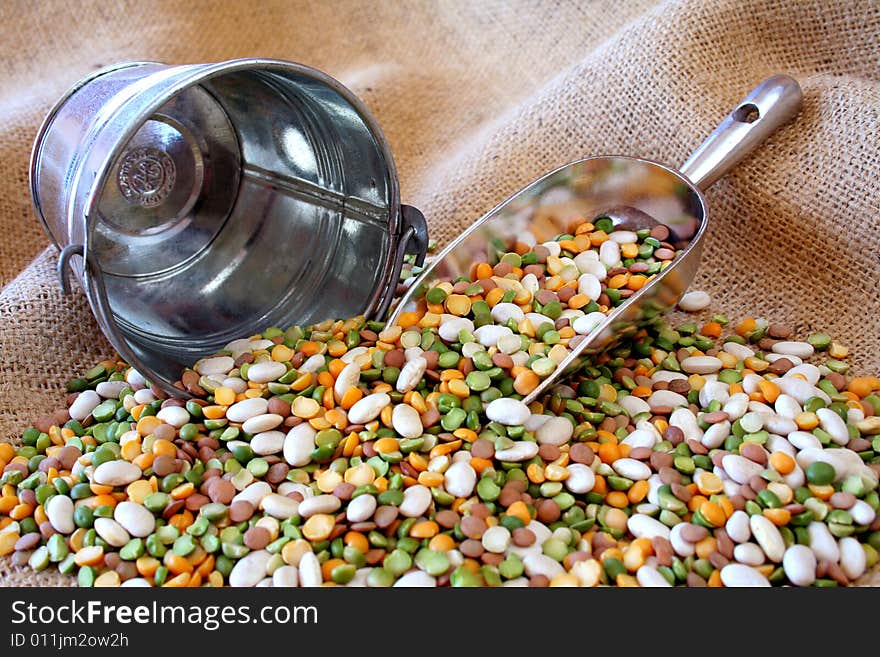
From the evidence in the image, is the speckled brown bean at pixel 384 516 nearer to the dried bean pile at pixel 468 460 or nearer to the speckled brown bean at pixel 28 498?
the dried bean pile at pixel 468 460

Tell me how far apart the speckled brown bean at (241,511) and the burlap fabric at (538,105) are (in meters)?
0.17

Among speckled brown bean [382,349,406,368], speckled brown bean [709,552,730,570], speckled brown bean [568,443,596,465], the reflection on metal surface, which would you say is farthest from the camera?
the reflection on metal surface

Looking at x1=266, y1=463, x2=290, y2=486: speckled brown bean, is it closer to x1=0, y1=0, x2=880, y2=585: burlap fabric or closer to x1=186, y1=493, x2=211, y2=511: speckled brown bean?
x1=186, y1=493, x2=211, y2=511: speckled brown bean

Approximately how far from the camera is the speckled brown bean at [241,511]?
0.85 meters

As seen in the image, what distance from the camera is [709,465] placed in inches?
35.1

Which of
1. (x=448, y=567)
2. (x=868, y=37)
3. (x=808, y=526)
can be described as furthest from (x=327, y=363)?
(x=868, y=37)

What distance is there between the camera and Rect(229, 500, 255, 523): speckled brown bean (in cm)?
85

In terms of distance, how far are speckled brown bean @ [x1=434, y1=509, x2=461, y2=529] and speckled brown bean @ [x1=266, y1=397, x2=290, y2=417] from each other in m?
0.21

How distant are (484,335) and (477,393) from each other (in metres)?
0.09

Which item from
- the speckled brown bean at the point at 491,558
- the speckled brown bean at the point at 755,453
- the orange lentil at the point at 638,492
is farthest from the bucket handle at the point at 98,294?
the speckled brown bean at the point at 755,453

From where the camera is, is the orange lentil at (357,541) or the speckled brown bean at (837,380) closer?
the orange lentil at (357,541)

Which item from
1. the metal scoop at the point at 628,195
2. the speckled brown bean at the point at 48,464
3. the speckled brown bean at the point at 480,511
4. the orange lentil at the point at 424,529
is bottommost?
the speckled brown bean at the point at 480,511

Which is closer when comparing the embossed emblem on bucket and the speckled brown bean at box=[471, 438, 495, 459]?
the speckled brown bean at box=[471, 438, 495, 459]

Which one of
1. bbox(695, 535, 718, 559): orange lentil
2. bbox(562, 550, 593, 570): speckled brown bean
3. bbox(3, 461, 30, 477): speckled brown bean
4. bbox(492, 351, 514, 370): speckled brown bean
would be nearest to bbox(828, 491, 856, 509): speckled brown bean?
bbox(695, 535, 718, 559): orange lentil
